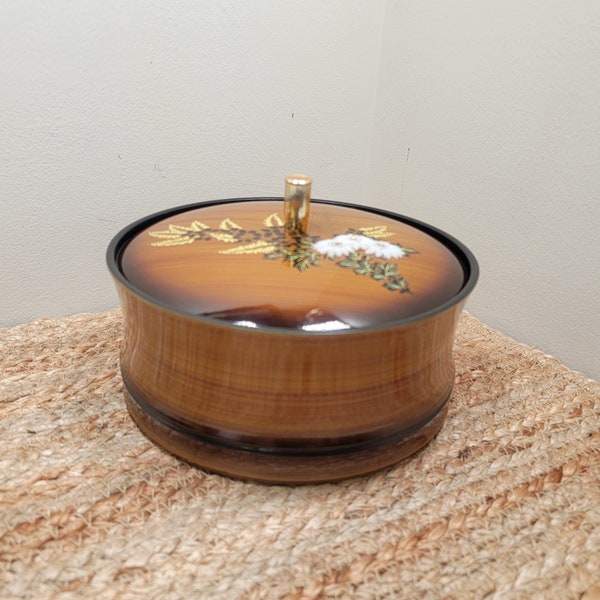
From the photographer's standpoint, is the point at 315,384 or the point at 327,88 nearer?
the point at 315,384

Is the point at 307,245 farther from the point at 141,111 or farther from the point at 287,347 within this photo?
the point at 141,111

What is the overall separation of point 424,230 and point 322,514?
473 millimetres

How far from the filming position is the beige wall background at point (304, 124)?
3.51ft

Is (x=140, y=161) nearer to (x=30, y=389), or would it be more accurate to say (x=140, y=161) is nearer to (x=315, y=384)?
(x=30, y=389)

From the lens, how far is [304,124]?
138 centimetres

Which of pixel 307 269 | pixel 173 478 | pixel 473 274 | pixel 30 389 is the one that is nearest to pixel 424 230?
pixel 473 274

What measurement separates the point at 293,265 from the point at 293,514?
0.30 metres

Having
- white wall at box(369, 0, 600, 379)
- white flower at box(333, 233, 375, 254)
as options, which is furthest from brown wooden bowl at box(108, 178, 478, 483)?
Answer: white wall at box(369, 0, 600, 379)

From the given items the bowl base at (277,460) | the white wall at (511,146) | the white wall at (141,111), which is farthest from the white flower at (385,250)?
the white wall at (141,111)

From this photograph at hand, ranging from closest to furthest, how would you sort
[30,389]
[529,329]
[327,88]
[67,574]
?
1. [67,574]
2. [30,389]
3. [529,329]
4. [327,88]

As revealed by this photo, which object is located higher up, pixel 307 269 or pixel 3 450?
pixel 307 269

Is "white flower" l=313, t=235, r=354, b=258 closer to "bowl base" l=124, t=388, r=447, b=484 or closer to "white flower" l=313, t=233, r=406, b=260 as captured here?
"white flower" l=313, t=233, r=406, b=260

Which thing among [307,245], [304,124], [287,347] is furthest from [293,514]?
[304,124]

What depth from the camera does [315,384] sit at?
0.69m
